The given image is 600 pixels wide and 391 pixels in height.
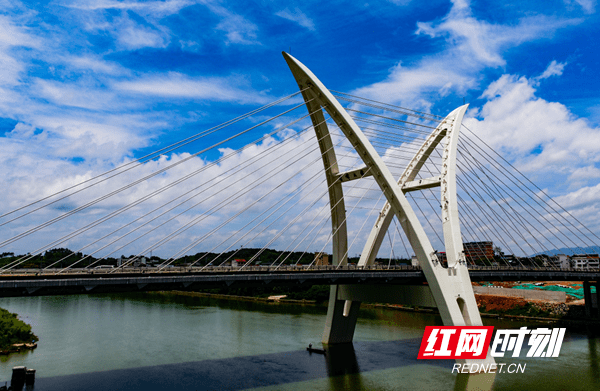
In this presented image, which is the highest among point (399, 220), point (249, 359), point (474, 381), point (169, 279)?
point (399, 220)

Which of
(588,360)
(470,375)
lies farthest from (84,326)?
(588,360)

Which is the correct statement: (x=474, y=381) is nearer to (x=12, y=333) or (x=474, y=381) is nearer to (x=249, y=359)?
(x=249, y=359)

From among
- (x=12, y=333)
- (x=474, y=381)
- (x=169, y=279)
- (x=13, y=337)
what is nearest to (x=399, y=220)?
(x=474, y=381)

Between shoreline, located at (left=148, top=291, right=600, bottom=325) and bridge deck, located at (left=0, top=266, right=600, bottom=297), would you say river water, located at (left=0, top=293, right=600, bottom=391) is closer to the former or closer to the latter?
shoreline, located at (left=148, top=291, right=600, bottom=325)

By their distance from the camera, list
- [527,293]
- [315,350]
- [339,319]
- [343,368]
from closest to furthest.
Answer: [343,368] < [315,350] < [339,319] < [527,293]

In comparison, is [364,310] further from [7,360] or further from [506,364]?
[7,360]

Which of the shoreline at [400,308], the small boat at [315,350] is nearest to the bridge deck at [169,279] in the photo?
the small boat at [315,350]
